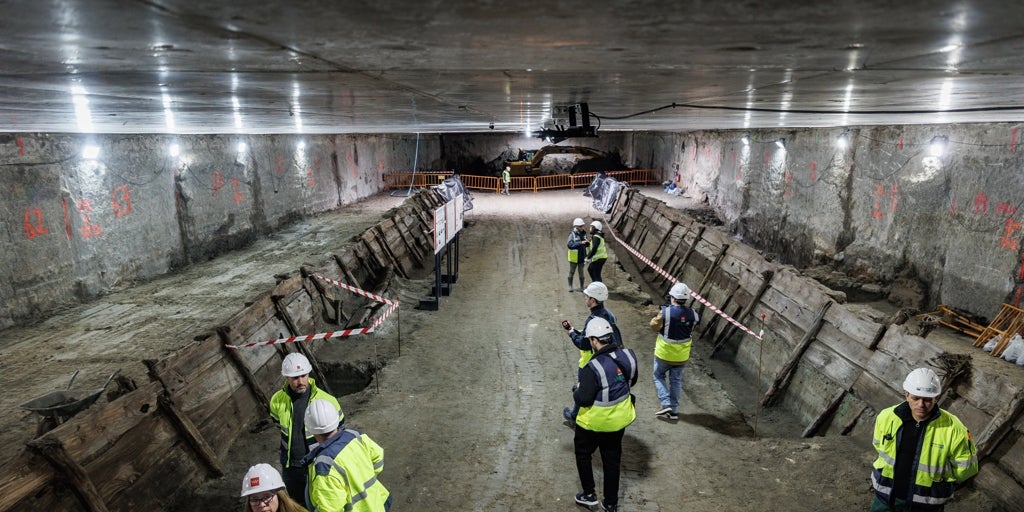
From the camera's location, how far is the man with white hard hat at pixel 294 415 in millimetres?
4211

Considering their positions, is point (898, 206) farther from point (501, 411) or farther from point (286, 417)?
point (286, 417)

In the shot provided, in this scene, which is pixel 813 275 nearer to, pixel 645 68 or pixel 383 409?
pixel 383 409

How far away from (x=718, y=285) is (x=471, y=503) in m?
8.16

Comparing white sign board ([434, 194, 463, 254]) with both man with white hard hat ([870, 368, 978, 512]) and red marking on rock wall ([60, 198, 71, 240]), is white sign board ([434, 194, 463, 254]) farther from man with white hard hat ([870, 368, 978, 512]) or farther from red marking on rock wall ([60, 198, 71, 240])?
man with white hard hat ([870, 368, 978, 512])

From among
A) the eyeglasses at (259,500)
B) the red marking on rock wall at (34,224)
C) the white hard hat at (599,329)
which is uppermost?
the red marking on rock wall at (34,224)

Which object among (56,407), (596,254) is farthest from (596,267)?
(56,407)

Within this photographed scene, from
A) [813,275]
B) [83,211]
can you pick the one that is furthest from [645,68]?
[813,275]

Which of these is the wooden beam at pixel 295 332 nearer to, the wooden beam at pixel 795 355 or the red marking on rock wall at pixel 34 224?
the red marking on rock wall at pixel 34 224

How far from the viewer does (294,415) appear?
166 inches

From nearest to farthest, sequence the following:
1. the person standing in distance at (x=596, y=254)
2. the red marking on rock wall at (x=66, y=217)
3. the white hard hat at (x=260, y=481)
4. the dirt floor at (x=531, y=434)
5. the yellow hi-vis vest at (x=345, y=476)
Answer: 1. the white hard hat at (x=260, y=481)
2. the yellow hi-vis vest at (x=345, y=476)
3. the dirt floor at (x=531, y=434)
4. the red marking on rock wall at (x=66, y=217)
5. the person standing in distance at (x=596, y=254)

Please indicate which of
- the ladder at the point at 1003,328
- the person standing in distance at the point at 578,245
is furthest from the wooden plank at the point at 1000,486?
the person standing in distance at the point at 578,245

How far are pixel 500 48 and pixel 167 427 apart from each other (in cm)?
498

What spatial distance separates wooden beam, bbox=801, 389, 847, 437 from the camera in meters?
6.73

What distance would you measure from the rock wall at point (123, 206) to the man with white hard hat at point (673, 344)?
10048mm
